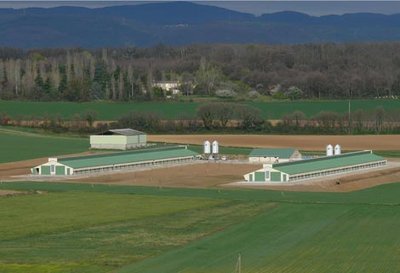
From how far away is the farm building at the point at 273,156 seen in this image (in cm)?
7862

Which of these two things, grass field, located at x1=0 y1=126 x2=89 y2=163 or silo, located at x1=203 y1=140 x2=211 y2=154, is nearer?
silo, located at x1=203 y1=140 x2=211 y2=154

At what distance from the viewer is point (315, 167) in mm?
69625

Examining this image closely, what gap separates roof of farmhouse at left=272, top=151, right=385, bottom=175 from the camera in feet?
220

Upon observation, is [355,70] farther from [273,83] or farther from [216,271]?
[216,271]

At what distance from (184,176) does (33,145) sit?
2533 cm

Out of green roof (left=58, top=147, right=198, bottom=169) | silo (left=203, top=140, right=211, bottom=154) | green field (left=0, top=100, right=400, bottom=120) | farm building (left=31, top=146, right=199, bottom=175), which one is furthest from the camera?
green field (left=0, top=100, right=400, bottom=120)

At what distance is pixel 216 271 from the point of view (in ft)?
116

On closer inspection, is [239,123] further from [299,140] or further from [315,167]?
[315,167]

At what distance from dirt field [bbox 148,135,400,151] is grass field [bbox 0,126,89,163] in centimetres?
823

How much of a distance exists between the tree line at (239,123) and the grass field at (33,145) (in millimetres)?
7828

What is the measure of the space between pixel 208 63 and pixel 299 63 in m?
15.1

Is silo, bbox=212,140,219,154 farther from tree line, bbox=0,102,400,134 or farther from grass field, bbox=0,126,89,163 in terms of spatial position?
tree line, bbox=0,102,400,134

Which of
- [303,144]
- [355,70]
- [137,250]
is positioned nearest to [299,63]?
[355,70]

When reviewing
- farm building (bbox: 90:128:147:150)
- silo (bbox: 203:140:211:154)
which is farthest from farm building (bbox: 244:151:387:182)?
farm building (bbox: 90:128:147:150)
